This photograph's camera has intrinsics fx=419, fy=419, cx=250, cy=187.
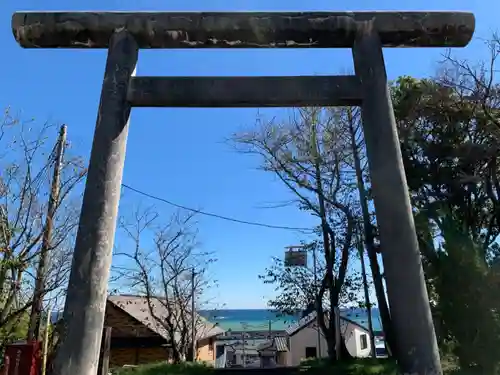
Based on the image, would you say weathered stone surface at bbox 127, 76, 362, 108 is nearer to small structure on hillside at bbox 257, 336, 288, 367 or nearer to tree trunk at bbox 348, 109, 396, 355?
tree trunk at bbox 348, 109, 396, 355

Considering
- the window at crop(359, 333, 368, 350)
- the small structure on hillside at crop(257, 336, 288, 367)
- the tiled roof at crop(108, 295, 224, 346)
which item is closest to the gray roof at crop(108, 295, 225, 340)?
the tiled roof at crop(108, 295, 224, 346)

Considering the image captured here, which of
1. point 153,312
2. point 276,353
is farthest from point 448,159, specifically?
point 276,353

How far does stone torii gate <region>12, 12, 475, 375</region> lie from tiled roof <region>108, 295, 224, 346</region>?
13.9m

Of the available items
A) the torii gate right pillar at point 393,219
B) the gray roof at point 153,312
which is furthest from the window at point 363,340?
the torii gate right pillar at point 393,219

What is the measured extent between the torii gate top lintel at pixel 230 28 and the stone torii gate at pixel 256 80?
0.4 inches

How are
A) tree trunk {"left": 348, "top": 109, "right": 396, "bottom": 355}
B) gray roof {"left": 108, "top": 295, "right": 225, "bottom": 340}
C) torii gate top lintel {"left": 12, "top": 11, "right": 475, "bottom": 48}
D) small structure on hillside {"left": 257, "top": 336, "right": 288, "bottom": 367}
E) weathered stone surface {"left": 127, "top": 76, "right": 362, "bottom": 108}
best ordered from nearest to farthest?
weathered stone surface {"left": 127, "top": 76, "right": 362, "bottom": 108} → torii gate top lintel {"left": 12, "top": 11, "right": 475, "bottom": 48} → tree trunk {"left": 348, "top": 109, "right": 396, "bottom": 355} → gray roof {"left": 108, "top": 295, "right": 225, "bottom": 340} → small structure on hillside {"left": 257, "top": 336, "right": 288, "bottom": 367}

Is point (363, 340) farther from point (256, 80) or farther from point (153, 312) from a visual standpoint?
Answer: point (256, 80)

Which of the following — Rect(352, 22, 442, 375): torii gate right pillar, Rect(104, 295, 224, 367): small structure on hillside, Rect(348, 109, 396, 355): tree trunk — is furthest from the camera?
Rect(104, 295, 224, 367): small structure on hillside

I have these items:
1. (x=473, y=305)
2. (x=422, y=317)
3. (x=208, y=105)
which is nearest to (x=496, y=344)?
(x=473, y=305)

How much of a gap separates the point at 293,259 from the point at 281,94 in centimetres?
955

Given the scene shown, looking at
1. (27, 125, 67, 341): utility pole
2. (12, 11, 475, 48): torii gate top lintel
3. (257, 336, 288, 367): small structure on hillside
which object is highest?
(12, 11, 475, 48): torii gate top lintel

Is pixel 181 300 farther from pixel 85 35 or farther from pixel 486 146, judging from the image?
pixel 85 35

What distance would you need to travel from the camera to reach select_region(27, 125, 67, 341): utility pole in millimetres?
7535

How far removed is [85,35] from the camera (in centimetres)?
475
